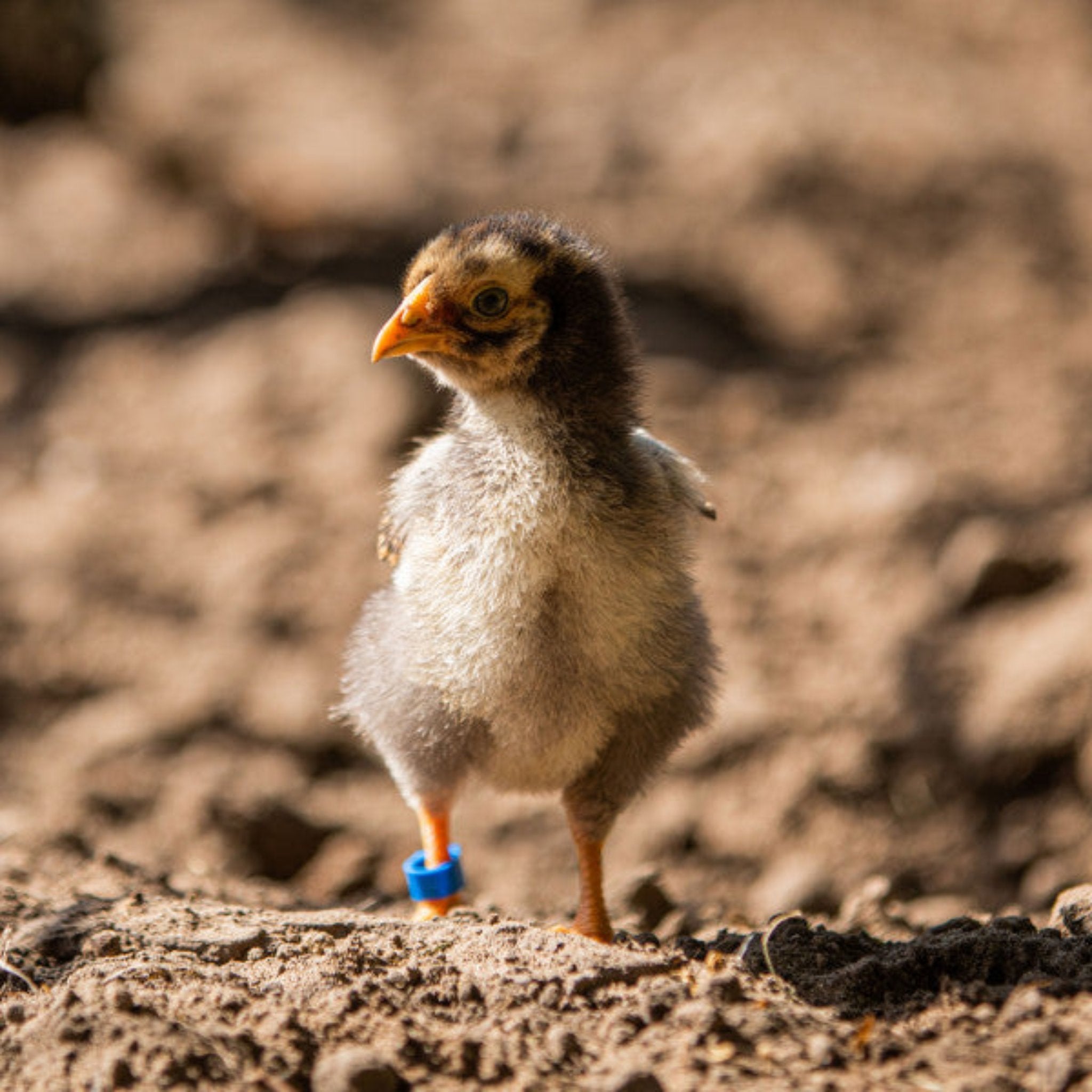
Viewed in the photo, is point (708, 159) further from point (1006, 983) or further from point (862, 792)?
point (1006, 983)

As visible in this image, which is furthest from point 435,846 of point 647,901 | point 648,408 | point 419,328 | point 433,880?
point 648,408

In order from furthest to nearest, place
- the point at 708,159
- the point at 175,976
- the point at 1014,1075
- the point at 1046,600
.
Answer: the point at 708,159 → the point at 1046,600 → the point at 175,976 → the point at 1014,1075

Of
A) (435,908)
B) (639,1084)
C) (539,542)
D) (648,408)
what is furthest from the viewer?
(648,408)

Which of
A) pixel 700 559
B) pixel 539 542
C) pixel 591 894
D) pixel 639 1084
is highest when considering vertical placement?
pixel 700 559

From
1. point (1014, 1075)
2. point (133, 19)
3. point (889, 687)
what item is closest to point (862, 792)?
point (889, 687)

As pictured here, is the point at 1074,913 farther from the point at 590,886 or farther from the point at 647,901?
the point at 647,901

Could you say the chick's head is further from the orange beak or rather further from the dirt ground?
the dirt ground

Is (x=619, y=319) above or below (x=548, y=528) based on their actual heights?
above
